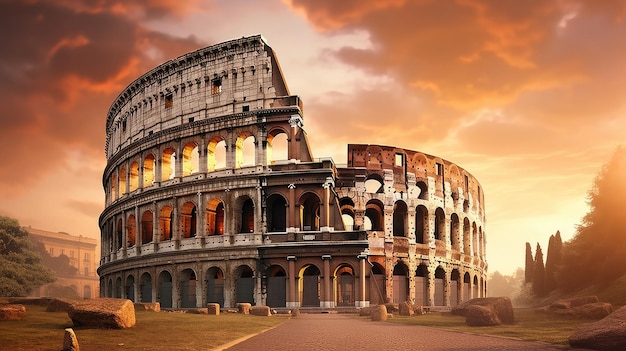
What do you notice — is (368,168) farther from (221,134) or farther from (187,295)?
(187,295)

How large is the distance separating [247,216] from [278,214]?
2132 mm

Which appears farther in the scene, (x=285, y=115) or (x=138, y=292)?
(x=138, y=292)

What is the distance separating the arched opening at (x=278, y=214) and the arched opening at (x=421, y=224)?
1120 cm

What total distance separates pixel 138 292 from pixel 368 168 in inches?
724

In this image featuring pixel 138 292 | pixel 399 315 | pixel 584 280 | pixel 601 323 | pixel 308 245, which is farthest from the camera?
pixel 584 280

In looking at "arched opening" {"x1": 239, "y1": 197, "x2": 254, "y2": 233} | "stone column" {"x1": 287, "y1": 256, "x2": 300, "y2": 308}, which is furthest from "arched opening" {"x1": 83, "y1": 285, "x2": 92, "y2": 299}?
"stone column" {"x1": 287, "y1": 256, "x2": 300, "y2": 308}

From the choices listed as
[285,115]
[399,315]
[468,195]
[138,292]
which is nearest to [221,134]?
[285,115]

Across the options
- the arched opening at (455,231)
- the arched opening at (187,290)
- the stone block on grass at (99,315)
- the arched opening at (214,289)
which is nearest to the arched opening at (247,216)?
the arched opening at (214,289)

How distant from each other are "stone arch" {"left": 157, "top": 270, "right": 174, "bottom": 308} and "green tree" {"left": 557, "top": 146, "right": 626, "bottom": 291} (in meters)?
30.5

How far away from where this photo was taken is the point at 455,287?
148ft

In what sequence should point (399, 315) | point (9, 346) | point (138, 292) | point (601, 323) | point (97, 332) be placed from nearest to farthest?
1. point (9, 346)
2. point (601, 323)
3. point (97, 332)
4. point (399, 315)
5. point (138, 292)

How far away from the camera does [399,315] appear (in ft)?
92.9

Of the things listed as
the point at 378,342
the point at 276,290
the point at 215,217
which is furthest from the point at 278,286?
the point at 378,342

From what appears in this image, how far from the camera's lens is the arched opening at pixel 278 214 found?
3709 cm
